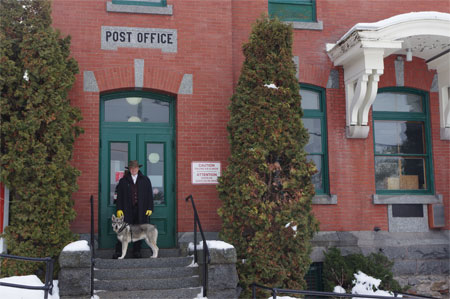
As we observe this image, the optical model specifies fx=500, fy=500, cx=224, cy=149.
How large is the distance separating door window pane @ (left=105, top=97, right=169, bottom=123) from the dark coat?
1340 millimetres

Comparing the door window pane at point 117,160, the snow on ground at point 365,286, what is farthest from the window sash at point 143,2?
the snow on ground at point 365,286

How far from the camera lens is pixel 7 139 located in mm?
7777

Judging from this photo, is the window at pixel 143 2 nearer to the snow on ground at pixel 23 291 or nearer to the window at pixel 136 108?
the window at pixel 136 108

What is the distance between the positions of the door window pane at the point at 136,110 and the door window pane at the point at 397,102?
175 inches

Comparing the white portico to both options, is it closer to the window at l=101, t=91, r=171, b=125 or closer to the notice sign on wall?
the notice sign on wall

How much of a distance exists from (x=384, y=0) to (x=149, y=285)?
761cm

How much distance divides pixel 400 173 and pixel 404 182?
0.66 feet

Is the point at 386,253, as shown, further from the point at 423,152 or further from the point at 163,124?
the point at 163,124

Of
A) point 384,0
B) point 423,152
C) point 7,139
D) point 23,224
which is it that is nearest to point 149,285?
point 23,224

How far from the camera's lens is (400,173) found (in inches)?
408

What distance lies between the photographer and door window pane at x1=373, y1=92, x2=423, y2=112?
10469 millimetres

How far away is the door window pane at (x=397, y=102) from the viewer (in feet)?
34.3

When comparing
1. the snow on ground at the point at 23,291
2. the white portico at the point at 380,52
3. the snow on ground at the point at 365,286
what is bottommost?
the snow on ground at the point at 365,286

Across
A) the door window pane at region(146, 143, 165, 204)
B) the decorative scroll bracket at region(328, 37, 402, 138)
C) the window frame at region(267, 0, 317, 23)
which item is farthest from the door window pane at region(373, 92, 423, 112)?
the door window pane at region(146, 143, 165, 204)
